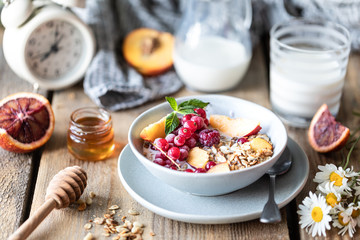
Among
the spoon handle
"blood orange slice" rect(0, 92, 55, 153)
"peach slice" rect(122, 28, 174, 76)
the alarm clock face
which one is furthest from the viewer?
"peach slice" rect(122, 28, 174, 76)

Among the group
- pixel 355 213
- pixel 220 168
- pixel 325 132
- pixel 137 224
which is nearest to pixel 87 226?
pixel 137 224

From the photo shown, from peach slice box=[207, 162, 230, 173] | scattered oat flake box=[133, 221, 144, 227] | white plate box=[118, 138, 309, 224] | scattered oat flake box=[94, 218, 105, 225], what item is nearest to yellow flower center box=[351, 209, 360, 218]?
white plate box=[118, 138, 309, 224]

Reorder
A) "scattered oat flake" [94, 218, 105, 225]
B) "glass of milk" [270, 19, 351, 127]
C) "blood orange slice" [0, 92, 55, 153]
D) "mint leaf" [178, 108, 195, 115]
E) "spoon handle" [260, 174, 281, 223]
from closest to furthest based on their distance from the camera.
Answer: "spoon handle" [260, 174, 281, 223] < "scattered oat flake" [94, 218, 105, 225] < "mint leaf" [178, 108, 195, 115] < "blood orange slice" [0, 92, 55, 153] < "glass of milk" [270, 19, 351, 127]

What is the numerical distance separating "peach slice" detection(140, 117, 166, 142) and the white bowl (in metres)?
0.03

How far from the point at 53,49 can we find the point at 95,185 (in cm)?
73

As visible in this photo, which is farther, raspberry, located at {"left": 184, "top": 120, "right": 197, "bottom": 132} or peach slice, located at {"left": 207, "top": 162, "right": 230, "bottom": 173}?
raspberry, located at {"left": 184, "top": 120, "right": 197, "bottom": 132}

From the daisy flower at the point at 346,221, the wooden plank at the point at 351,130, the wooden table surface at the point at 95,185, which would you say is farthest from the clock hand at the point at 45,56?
the daisy flower at the point at 346,221

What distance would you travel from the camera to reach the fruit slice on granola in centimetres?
136

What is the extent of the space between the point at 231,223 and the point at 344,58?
2.61 feet

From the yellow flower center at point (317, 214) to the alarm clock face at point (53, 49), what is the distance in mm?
1179

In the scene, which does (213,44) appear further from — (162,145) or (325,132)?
(162,145)

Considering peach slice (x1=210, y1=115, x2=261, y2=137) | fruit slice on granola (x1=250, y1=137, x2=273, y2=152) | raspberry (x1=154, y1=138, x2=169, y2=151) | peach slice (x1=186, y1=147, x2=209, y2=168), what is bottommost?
peach slice (x1=210, y1=115, x2=261, y2=137)

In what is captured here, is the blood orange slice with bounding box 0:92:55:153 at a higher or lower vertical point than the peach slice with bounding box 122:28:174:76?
higher

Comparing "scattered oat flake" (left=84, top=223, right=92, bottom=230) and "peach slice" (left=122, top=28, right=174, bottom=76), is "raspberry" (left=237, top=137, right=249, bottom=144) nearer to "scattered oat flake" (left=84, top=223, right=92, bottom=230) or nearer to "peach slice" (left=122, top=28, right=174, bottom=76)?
"scattered oat flake" (left=84, top=223, right=92, bottom=230)
